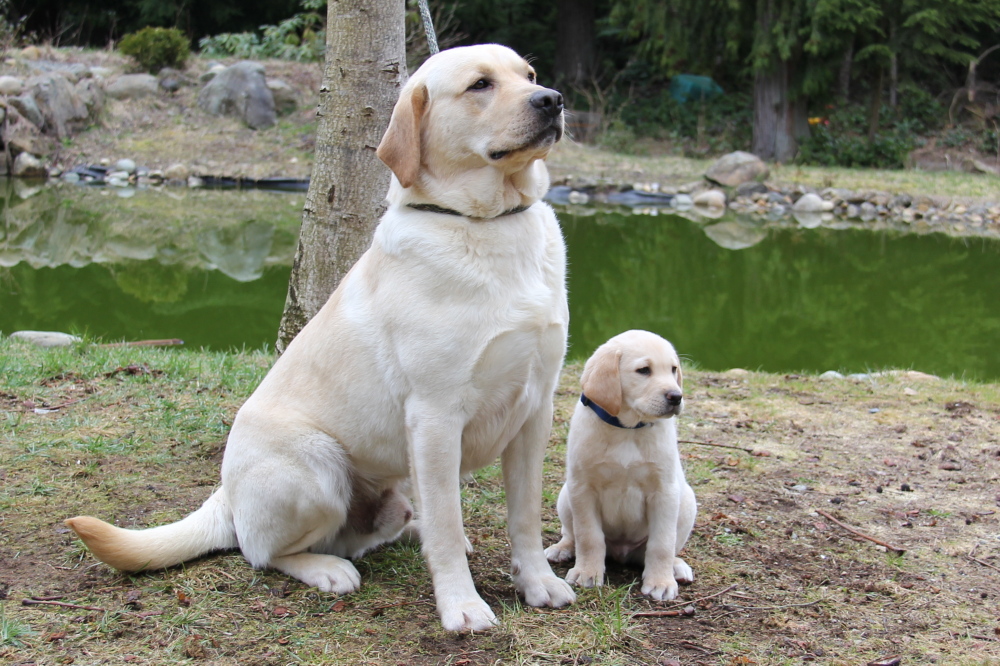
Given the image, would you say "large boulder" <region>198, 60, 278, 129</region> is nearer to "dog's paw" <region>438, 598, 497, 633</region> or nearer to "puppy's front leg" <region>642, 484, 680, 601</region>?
"puppy's front leg" <region>642, 484, 680, 601</region>

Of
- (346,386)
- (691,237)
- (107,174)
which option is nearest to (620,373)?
(346,386)

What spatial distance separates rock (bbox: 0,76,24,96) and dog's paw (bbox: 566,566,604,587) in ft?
58.8

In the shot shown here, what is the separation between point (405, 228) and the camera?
2.88 metres

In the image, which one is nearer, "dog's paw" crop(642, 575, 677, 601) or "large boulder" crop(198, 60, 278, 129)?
"dog's paw" crop(642, 575, 677, 601)

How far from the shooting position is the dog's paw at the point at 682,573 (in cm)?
320

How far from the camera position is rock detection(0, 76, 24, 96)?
17.1 metres

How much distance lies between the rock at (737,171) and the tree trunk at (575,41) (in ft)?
27.0

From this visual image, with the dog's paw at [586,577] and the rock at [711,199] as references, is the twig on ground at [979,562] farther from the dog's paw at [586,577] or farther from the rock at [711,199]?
the rock at [711,199]

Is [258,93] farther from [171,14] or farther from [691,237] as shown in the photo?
[691,237]

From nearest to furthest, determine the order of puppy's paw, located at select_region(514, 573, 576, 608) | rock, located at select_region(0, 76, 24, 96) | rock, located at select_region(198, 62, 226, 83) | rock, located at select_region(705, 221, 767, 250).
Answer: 1. puppy's paw, located at select_region(514, 573, 576, 608)
2. rock, located at select_region(705, 221, 767, 250)
3. rock, located at select_region(0, 76, 24, 96)
4. rock, located at select_region(198, 62, 226, 83)

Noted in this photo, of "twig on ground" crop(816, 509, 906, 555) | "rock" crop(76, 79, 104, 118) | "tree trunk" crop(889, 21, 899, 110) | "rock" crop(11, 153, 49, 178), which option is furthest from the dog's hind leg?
"tree trunk" crop(889, 21, 899, 110)

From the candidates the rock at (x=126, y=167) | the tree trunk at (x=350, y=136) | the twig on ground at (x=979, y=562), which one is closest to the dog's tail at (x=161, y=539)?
the tree trunk at (x=350, y=136)

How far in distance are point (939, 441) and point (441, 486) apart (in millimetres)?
3263

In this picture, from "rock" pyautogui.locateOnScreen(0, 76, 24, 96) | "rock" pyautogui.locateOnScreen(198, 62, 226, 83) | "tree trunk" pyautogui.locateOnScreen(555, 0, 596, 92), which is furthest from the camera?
"tree trunk" pyautogui.locateOnScreen(555, 0, 596, 92)
